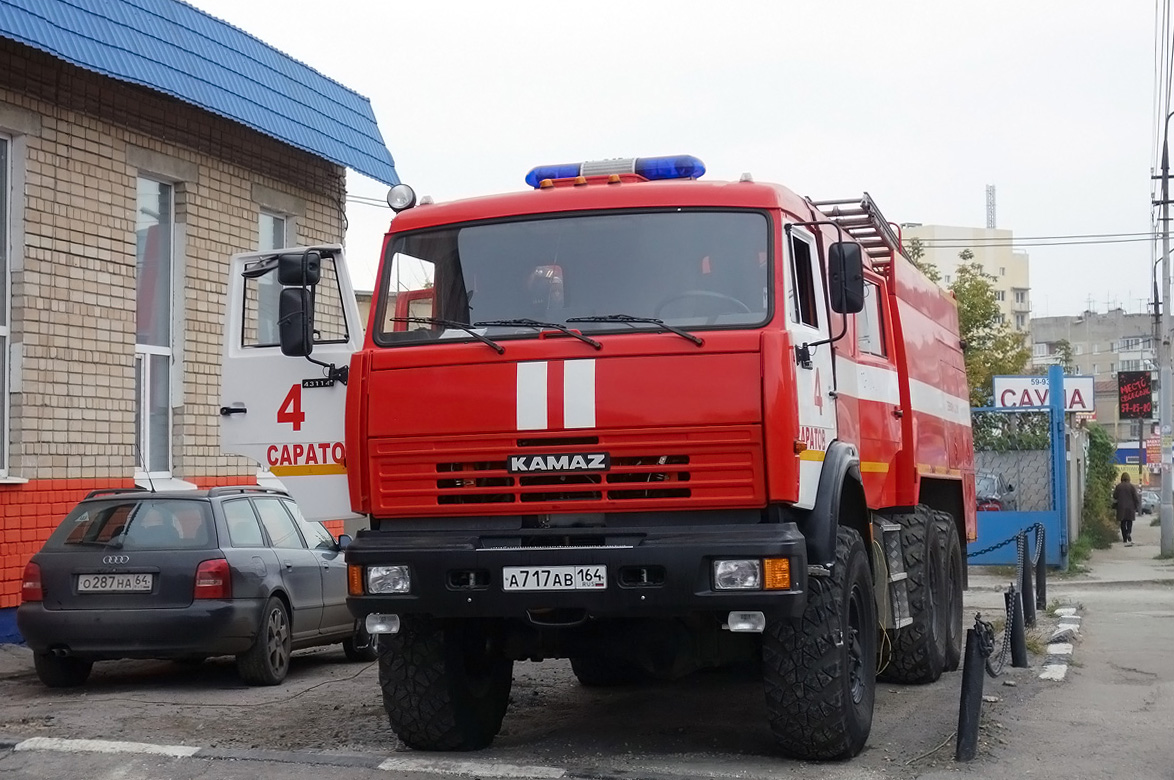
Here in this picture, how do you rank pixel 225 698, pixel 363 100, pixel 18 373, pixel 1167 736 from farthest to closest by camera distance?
1. pixel 363 100
2. pixel 18 373
3. pixel 225 698
4. pixel 1167 736

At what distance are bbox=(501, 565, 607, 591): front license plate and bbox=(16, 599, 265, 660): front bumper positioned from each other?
12.1 feet

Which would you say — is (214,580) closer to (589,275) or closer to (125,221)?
(589,275)

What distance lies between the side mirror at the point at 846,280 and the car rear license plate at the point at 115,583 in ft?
16.6

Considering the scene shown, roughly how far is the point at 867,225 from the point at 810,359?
328cm

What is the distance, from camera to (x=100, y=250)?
42.9 ft

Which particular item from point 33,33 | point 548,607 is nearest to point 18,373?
point 33,33

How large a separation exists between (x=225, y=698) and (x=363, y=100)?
9.20 meters

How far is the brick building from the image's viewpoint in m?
12.1

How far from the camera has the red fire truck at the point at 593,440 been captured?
21.4 feet

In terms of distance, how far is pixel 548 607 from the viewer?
262 inches

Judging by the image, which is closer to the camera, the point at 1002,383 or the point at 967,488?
the point at 967,488

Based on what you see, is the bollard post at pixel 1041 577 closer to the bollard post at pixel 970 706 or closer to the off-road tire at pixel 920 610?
the off-road tire at pixel 920 610

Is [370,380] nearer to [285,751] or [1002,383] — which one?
[285,751]

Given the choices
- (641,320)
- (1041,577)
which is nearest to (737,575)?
(641,320)
